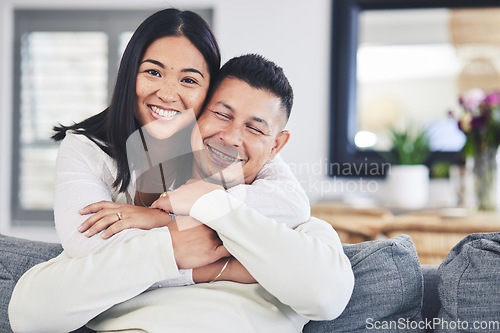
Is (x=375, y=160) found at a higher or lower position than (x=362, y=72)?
lower

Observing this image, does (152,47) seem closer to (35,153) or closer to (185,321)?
(185,321)

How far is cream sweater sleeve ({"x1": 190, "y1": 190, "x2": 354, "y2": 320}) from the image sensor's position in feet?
3.18

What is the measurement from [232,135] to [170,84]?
0.19 metres

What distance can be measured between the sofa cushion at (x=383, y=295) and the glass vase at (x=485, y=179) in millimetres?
2013

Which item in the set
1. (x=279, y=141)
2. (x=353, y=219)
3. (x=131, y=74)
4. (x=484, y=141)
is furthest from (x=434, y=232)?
(x=131, y=74)

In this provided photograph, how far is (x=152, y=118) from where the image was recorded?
4.24 ft

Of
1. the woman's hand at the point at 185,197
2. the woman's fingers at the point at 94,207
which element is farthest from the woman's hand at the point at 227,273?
the woman's fingers at the point at 94,207

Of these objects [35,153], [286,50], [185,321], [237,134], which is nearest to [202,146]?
[237,134]

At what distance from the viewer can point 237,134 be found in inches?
48.1

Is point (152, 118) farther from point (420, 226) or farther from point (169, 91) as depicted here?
point (420, 226)

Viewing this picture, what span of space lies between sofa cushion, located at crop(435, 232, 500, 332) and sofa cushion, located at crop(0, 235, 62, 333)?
886 mm

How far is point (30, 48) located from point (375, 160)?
2.73 m

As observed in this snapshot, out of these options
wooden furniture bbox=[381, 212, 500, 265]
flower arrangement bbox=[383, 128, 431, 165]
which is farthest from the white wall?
wooden furniture bbox=[381, 212, 500, 265]

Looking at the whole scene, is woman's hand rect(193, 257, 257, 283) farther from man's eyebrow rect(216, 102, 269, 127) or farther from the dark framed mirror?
the dark framed mirror
